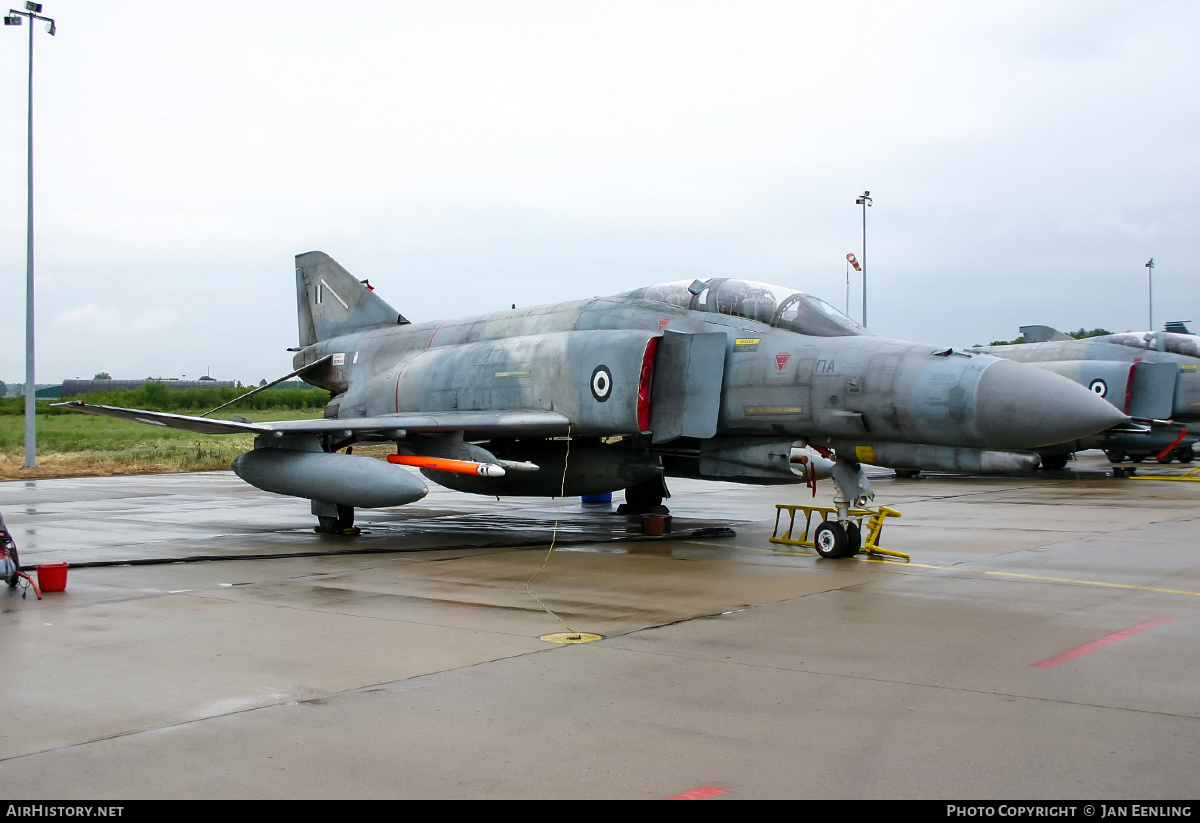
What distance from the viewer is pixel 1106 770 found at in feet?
12.6

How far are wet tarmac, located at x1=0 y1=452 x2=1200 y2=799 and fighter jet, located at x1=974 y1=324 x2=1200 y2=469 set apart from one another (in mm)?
11831

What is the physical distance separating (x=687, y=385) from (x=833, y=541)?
7.31ft

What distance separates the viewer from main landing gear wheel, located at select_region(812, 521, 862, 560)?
10.0 m

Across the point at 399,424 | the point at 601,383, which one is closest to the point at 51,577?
the point at 399,424

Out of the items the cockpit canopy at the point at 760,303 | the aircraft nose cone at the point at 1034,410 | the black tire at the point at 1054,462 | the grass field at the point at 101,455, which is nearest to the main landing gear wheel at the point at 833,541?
the aircraft nose cone at the point at 1034,410

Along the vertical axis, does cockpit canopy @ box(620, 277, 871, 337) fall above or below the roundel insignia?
above

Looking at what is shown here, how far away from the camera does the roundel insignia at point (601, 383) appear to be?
36.5 ft

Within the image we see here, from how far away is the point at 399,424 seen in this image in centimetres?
1149

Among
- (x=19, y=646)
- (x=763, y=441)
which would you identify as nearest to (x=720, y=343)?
(x=763, y=441)

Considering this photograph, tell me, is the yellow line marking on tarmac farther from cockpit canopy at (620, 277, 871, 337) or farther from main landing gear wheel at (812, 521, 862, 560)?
cockpit canopy at (620, 277, 871, 337)

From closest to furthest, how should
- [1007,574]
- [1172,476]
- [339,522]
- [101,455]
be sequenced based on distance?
[1007,574]
[339,522]
[1172,476]
[101,455]

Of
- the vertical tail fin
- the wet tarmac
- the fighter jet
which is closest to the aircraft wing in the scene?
the wet tarmac

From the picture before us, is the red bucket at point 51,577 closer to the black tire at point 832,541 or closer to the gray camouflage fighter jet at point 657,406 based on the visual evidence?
the gray camouflage fighter jet at point 657,406

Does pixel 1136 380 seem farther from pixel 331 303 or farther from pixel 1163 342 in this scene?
pixel 331 303
